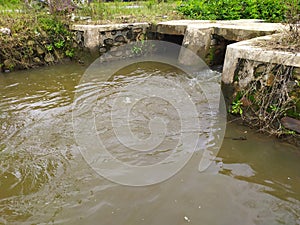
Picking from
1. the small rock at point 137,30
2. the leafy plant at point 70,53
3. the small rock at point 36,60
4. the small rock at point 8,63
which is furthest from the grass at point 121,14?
the small rock at point 8,63

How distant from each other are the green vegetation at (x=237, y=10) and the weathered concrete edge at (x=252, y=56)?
12.2 feet

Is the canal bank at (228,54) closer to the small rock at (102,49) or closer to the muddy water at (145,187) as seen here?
the small rock at (102,49)

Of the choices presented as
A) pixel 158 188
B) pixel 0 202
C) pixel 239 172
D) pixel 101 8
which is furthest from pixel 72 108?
pixel 101 8

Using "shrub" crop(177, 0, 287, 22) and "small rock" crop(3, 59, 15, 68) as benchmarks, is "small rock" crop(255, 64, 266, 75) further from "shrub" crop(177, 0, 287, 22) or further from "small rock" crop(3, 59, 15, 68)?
"small rock" crop(3, 59, 15, 68)

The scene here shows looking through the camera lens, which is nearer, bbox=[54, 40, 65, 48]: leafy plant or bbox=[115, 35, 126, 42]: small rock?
bbox=[54, 40, 65, 48]: leafy plant

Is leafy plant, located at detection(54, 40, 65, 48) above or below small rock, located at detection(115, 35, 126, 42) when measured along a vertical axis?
below

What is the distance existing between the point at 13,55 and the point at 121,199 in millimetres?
4710

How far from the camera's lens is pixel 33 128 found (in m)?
3.40

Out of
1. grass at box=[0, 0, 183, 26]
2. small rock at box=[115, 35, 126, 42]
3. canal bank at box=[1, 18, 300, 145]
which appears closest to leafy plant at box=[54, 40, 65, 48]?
canal bank at box=[1, 18, 300, 145]

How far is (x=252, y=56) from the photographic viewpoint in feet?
10.5

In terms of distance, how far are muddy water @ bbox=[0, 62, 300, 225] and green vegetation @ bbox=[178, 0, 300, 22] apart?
15.7 feet

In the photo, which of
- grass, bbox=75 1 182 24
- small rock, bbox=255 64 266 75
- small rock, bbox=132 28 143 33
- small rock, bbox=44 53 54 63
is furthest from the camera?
grass, bbox=75 1 182 24

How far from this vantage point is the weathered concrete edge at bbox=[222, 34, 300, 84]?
115 inches

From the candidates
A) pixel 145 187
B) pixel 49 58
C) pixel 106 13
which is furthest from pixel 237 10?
pixel 145 187
